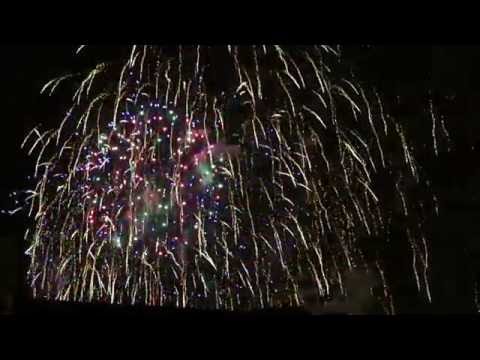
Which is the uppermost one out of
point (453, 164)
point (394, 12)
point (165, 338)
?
point (453, 164)

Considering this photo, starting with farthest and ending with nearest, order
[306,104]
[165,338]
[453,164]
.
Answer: [453,164], [306,104], [165,338]

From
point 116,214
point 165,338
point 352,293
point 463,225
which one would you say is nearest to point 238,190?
point 116,214

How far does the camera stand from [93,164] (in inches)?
215

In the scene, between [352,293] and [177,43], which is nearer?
[177,43]

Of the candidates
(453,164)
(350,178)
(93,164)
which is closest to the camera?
(93,164)

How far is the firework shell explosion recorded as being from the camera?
5.45m

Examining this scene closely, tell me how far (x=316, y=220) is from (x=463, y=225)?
2548 millimetres

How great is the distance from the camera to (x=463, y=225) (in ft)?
28.9

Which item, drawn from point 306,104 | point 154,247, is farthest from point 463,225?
point 154,247

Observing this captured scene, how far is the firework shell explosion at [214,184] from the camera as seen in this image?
17.9 ft

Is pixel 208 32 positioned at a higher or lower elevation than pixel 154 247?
lower

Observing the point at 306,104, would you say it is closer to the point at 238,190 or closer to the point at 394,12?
the point at 238,190

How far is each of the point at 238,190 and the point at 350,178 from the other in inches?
54.3

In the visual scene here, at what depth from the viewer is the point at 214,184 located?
253 inches
